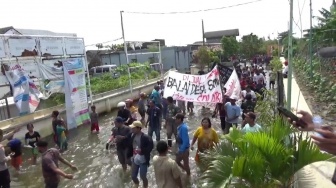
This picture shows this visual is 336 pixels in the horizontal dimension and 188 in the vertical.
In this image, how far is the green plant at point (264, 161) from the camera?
4.03m

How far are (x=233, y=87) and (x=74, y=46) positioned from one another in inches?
318

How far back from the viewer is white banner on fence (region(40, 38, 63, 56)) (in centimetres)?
1394

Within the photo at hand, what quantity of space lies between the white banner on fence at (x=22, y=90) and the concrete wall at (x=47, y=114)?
Result: 502 millimetres

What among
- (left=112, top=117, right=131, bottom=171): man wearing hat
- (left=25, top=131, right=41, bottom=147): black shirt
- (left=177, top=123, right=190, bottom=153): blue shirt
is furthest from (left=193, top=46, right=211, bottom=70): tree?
(left=177, top=123, right=190, bottom=153): blue shirt

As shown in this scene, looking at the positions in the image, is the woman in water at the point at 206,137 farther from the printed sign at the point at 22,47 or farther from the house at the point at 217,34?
the house at the point at 217,34

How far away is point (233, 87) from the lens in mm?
10523

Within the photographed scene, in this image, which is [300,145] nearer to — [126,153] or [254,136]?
[254,136]

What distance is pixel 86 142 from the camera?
1247 cm

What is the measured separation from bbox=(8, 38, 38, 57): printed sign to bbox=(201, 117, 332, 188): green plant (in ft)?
34.5

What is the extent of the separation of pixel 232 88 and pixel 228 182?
6778mm

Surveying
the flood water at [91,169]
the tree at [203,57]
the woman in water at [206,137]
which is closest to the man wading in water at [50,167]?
the flood water at [91,169]

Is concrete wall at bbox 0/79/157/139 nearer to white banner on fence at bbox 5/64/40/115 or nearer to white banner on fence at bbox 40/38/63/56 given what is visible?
white banner on fence at bbox 5/64/40/115

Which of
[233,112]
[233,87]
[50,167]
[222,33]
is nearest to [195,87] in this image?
[233,87]

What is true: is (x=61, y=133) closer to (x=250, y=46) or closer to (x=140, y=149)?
(x=140, y=149)
